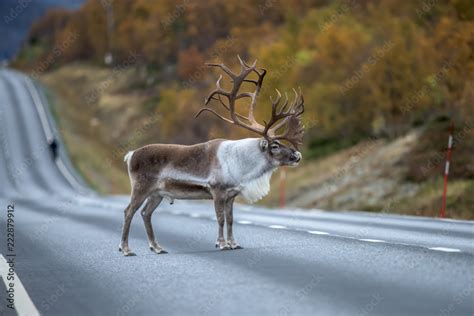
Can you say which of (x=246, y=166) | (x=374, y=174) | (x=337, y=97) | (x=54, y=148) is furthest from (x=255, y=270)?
(x=54, y=148)

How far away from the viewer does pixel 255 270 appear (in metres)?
8.90

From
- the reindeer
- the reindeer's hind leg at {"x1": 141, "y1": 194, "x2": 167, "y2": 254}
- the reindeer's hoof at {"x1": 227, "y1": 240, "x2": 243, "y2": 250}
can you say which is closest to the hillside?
the reindeer

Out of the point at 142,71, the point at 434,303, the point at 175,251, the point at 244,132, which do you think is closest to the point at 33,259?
the point at 175,251

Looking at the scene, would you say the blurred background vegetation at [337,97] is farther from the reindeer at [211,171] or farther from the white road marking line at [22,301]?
the white road marking line at [22,301]

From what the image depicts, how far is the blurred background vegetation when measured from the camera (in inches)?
1030

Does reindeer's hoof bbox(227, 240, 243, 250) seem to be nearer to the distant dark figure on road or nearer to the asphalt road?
the asphalt road

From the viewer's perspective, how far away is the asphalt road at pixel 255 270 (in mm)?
7000

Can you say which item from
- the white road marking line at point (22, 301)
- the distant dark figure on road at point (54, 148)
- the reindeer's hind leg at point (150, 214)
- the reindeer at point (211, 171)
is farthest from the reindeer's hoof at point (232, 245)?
the distant dark figure on road at point (54, 148)

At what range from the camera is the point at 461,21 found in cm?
3011

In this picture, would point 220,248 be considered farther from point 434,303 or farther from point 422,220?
point 422,220

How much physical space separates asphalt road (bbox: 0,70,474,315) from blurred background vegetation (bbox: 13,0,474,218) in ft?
24.4

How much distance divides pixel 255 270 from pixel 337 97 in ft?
109

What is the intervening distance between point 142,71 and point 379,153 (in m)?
82.6

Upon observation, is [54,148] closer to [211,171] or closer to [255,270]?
[211,171]
